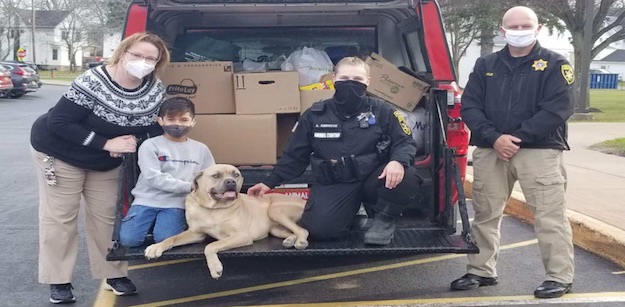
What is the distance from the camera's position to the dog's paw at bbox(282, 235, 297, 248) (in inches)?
177

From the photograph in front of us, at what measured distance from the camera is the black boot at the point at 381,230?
444 cm

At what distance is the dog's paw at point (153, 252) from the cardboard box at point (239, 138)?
1.18 m

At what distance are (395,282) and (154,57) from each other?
2.30 metres

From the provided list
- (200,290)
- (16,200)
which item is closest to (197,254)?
(200,290)

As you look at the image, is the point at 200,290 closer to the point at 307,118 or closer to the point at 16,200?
the point at 307,118

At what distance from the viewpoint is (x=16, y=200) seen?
28.7ft

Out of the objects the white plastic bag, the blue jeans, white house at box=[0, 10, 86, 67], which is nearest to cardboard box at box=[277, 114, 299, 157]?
the white plastic bag

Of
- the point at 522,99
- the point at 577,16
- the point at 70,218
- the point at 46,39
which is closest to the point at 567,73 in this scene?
the point at 522,99

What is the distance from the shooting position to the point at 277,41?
23.0 feet

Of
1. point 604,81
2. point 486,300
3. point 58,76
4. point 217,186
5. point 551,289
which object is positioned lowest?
point 58,76

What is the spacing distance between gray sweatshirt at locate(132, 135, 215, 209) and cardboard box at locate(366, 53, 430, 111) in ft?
4.73

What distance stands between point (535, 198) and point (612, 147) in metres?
8.26

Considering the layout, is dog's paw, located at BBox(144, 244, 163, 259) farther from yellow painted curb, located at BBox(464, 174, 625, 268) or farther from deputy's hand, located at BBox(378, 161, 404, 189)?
yellow painted curb, located at BBox(464, 174, 625, 268)

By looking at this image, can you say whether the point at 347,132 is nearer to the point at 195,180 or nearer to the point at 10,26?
the point at 195,180
